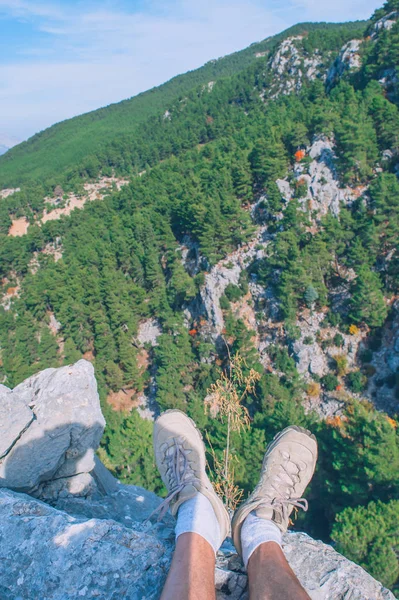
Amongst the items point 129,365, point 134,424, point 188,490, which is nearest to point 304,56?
point 129,365

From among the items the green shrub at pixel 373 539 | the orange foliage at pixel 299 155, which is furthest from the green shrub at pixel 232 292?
the green shrub at pixel 373 539

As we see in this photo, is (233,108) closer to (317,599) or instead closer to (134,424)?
(134,424)

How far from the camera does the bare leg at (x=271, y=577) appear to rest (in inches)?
133

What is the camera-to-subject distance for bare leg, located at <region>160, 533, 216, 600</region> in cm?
339

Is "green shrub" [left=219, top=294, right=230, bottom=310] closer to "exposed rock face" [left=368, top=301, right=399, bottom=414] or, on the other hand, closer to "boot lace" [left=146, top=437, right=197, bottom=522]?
"exposed rock face" [left=368, top=301, right=399, bottom=414]

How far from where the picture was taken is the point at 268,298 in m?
33.5

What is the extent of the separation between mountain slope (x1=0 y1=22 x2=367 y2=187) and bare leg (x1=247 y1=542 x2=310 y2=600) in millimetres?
93563

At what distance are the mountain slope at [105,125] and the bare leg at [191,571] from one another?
93.7 m

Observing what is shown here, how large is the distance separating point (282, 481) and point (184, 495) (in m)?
1.54

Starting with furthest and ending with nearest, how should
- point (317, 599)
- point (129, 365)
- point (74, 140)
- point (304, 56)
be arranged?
point (74, 140)
point (304, 56)
point (129, 365)
point (317, 599)

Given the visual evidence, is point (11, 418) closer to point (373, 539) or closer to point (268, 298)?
point (373, 539)

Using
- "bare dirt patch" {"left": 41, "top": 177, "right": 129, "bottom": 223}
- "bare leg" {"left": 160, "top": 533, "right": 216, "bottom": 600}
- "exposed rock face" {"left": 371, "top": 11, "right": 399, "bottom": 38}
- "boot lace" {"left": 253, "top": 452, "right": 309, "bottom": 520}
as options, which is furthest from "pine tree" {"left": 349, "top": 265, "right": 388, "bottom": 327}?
"bare dirt patch" {"left": 41, "top": 177, "right": 129, "bottom": 223}

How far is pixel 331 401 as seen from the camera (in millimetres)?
28891

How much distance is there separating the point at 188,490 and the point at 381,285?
28289 millimetres
